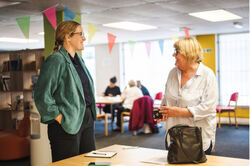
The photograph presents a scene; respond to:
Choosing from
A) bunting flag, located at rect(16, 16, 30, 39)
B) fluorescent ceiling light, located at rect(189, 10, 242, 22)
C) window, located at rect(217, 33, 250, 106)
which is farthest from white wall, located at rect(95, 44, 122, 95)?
bunting flag, located at rect(16, 16, 30, 39)

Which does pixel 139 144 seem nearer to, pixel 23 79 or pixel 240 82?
pixel 23 79

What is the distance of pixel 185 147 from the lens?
1878 mm

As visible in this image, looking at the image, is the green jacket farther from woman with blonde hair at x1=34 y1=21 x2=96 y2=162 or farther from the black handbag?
the black handbag

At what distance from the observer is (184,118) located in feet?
7.50

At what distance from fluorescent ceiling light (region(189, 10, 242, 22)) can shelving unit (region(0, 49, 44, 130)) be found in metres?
2.98

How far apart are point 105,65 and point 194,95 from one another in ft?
30.3

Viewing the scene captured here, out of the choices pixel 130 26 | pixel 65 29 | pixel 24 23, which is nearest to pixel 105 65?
pixel 130 26

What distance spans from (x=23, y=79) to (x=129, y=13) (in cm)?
214

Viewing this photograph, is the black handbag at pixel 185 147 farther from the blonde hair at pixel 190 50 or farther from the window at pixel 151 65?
the window at pixel 151 65

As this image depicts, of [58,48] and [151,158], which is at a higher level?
[58,48]

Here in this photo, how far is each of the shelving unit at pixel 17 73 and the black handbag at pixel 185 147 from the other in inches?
154

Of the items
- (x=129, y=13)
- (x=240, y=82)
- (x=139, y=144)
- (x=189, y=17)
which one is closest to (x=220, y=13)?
(x=189, y=17)

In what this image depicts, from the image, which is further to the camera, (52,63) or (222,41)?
(222,41)

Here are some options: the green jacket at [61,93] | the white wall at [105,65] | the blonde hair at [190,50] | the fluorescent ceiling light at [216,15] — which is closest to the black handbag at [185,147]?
the blonde hair at [190,50]
